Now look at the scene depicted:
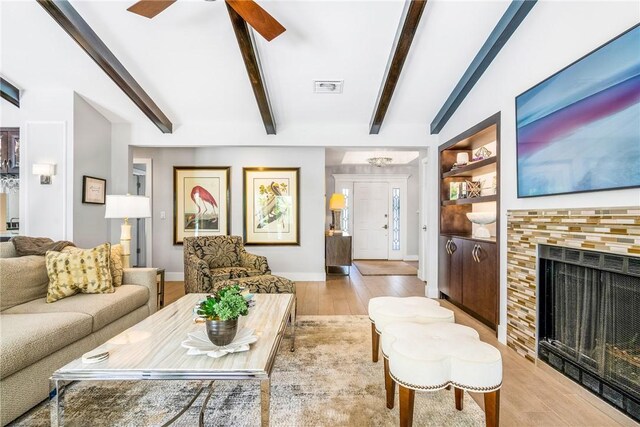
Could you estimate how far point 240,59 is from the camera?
326cm

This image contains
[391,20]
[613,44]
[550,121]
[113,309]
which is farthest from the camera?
[391,20]

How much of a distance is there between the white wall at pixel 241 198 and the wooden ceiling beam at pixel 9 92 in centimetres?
162

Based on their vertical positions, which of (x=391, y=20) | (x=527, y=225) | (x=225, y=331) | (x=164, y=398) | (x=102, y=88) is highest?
(x=391, y=20)

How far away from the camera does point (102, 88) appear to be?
12.1 feet

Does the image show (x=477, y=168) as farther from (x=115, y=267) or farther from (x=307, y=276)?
(x=115, y=267)

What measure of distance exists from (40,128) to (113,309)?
2699mm

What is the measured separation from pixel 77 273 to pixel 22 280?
0.32 metres

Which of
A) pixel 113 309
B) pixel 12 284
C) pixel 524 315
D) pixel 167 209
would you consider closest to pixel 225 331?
pixel 113 309

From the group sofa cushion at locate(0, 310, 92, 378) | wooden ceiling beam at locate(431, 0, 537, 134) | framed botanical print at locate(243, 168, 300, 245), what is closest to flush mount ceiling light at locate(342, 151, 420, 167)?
framed botanical print at locate(243, 168, 300, 245)

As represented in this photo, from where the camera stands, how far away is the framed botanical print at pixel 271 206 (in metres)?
5.15

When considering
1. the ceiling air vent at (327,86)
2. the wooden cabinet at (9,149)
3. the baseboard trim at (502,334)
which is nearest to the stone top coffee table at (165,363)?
the baseboard trim at (502,334)

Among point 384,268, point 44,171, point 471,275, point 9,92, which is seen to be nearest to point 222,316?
point 471,275

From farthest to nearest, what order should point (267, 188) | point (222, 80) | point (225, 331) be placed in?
1. point (267, 188)
2. point (222, 80)
3. point (225, 331)

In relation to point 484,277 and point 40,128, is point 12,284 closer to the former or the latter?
point 40,128
